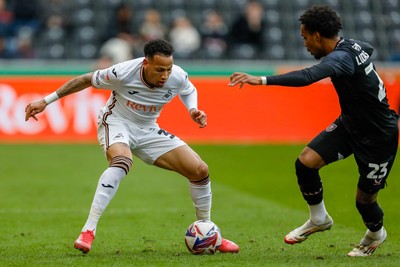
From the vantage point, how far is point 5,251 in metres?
8.88

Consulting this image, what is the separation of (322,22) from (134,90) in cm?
203

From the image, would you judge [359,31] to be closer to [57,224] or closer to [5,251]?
[57,224]

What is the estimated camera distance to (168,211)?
12.3 meters

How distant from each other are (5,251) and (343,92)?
11.7 feet

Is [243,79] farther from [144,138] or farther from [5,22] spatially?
[5,22]

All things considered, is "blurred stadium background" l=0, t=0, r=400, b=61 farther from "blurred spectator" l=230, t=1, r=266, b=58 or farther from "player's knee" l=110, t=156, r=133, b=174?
"player's knee" l=110, t=156, r=133, b=174

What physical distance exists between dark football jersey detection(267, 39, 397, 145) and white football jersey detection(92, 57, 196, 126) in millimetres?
1714

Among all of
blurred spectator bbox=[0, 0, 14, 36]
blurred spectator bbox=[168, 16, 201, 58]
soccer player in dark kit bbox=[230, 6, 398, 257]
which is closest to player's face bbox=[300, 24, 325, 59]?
soccer player in dark kit bbox=[230, 6, 398, 257]

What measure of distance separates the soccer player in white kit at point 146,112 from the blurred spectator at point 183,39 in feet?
44.3

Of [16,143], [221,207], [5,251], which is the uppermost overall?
[5,251]

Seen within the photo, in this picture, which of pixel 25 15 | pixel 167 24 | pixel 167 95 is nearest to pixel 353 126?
pixel 167 95

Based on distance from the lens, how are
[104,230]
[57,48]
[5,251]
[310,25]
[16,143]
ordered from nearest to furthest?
[310,25], [5,251], [104,230], [16,143], [57,48]

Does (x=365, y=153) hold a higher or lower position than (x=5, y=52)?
higher

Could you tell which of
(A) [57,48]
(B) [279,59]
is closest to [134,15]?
(A) [57,48]
